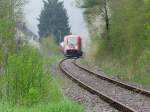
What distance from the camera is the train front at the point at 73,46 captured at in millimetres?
69312

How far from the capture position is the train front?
69.3 metres

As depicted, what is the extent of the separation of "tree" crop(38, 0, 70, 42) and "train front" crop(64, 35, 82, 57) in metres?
42.0

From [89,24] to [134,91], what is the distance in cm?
3427

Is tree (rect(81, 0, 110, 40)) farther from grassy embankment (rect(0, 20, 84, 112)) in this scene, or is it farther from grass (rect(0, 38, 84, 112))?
grass (rect(0, 38, 84, 112))

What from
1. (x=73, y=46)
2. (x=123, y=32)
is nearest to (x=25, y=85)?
(x=123, y=32)

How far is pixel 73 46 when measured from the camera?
227ft

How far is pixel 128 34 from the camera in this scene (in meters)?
33.8

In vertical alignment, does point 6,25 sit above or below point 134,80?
above

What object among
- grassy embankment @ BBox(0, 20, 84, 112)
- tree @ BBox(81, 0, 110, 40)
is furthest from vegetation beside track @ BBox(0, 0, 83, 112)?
tree @ BBox(81, 0, 110, 40)

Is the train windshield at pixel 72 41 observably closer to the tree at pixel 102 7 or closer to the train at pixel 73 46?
the train at pixel 73 46

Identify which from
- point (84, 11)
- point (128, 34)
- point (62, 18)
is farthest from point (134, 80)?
point (62, 18)

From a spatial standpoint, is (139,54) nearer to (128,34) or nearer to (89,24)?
(128,34)

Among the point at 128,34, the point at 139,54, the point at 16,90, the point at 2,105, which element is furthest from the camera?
the point at 128,34

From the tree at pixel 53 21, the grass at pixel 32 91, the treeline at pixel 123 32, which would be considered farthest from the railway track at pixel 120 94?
the tree at pixel 53 21
